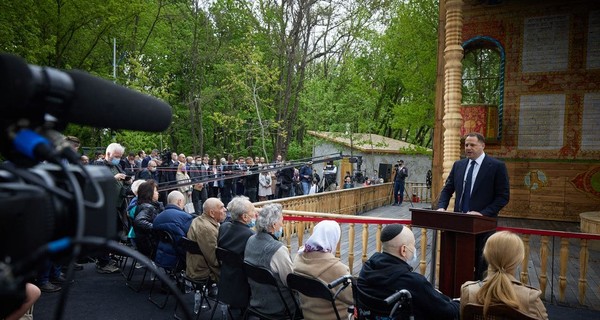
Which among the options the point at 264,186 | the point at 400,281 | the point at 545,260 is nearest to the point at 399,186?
the point at 264,186

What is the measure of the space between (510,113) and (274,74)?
13.0 metres

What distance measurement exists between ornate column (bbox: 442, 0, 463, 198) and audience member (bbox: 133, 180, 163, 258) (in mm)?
5109

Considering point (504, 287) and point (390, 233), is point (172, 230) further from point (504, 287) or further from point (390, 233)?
point (504, 287)

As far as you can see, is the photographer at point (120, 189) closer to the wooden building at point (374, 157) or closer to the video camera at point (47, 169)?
the video camera at point (47, 169)

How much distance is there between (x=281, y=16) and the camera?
22219 mm

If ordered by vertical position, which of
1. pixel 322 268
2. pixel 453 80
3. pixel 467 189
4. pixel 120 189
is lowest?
pixel 322 268

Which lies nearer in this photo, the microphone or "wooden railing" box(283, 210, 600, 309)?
the microphone

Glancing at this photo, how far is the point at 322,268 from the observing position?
3496mm

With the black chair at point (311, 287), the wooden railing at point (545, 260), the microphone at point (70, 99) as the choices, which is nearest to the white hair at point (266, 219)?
the black chair at point (311, 287)

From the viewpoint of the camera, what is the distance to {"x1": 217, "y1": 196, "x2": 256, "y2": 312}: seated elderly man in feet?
13.8

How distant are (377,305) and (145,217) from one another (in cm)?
373

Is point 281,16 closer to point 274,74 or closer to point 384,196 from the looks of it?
point 274,74

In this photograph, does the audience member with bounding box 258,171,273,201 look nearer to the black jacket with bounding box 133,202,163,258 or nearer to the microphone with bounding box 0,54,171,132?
the black jacket with bounding box 133,202,163,258

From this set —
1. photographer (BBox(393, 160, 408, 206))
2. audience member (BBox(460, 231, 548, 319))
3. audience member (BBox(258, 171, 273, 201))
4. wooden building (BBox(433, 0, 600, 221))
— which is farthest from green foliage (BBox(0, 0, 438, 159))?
audience member (BBox(460, 231, 548, 319))
